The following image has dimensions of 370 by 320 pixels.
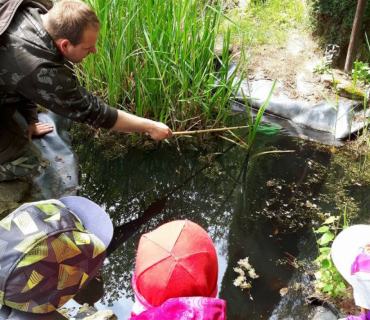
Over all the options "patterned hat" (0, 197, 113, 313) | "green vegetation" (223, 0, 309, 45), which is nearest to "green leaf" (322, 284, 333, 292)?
"patterned hat" (0, 197, 113, 313)

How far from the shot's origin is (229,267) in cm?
226

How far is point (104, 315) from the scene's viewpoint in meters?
1.82

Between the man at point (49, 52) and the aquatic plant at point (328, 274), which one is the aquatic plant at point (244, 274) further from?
the man at point (49, 52)

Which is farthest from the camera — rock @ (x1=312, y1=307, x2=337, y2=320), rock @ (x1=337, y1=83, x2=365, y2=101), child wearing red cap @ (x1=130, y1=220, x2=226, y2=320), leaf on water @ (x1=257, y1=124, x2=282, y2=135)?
rock @ (x1=337, y1=83, x2=365, y2=101)

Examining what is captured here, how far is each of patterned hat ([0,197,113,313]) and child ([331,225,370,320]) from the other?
0.72 metres

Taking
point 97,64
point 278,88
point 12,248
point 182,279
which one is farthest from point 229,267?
point 278,88

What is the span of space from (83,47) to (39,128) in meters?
1.23

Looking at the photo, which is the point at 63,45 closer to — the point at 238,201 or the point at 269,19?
the point at 238,201

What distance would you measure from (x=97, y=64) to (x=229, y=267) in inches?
71.2

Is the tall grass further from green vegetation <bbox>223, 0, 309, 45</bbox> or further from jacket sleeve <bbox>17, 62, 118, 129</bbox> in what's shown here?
green vegetation <bbox>223, 0, 309, 45</bbox>

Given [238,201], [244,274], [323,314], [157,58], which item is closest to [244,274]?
[244,274]

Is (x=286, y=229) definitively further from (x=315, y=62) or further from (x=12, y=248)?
(x=315, y=62)

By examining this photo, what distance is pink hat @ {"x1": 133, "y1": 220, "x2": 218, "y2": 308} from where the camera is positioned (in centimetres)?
108

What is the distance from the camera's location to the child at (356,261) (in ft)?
3.83
